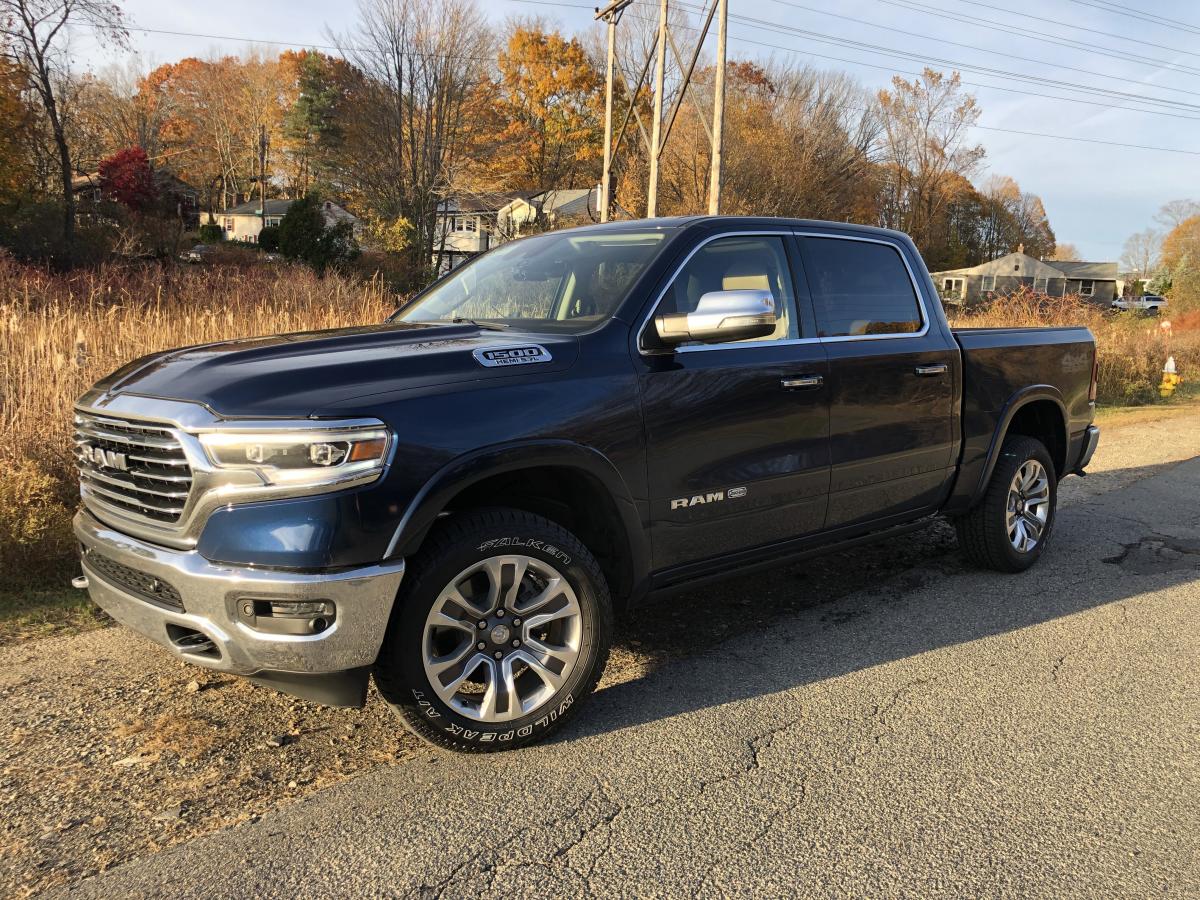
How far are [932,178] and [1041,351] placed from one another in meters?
70.3

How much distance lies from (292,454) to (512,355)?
0.87m

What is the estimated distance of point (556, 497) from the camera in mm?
3346

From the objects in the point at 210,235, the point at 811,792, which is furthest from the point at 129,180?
the point at 811,792

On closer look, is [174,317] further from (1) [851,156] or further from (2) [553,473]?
(1) [851,156]

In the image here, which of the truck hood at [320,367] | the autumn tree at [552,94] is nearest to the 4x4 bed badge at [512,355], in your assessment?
the truck hood at [320,367]

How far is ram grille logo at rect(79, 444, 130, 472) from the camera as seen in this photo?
9.54 ft

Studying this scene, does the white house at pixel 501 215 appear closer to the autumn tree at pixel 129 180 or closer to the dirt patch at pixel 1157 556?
the autumn tree at pixel 129 180

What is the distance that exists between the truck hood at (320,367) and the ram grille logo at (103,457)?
22 cm

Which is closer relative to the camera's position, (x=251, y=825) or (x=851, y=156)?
(x=251, y=825)

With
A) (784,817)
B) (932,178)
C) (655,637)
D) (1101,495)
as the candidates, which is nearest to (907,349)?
(655,637)

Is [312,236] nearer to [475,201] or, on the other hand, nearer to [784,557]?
[475,201]

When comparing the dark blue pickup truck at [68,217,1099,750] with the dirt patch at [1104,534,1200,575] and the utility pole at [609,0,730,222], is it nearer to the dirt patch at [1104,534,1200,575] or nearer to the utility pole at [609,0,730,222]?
the dirt patch at [1104,534,1200,575]

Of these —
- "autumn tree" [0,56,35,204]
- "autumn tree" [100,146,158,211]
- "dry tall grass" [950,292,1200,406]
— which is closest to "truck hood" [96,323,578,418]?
"dry tall grass" [950,292,1200,406]

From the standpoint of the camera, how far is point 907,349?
177 inches
